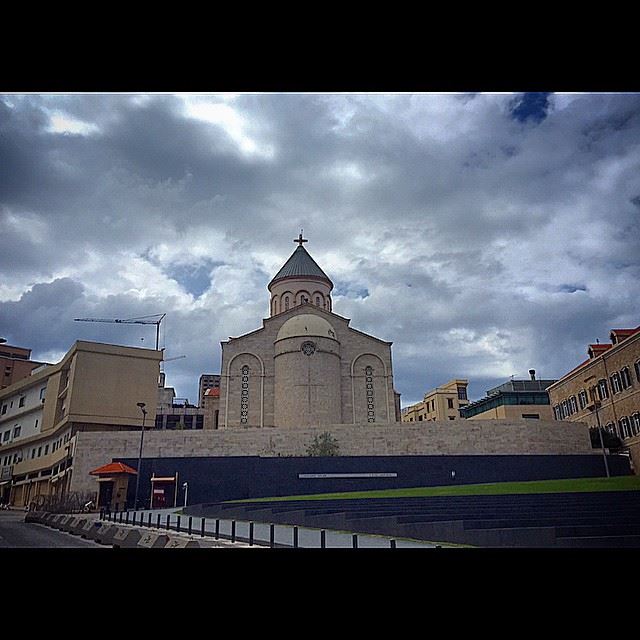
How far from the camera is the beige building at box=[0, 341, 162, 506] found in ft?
119

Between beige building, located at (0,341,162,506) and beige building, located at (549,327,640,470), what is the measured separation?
27451mm

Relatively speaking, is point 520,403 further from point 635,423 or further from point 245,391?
point 245,391

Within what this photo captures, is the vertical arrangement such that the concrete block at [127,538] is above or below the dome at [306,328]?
below

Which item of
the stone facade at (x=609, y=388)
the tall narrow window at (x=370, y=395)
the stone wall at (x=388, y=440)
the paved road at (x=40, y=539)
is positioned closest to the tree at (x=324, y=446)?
A: the stone wall at (x=388, y=440)

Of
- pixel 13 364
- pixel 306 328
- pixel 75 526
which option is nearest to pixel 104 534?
pixel 75 526

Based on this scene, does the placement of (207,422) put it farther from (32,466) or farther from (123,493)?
(123,493)

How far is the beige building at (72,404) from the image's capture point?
1431 inches

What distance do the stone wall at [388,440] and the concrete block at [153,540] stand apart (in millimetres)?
23206

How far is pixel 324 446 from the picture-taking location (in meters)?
34.8

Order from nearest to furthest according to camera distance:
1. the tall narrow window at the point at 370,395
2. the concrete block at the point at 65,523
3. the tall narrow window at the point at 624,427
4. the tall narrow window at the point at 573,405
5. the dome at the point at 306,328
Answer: the concrete block at the point at 65,523
the tall narrow window at the point at 624,427
the tall narrow window at the point at 573,405
the dome at the point at 306,328
the tall narrow window at the point at 370,395

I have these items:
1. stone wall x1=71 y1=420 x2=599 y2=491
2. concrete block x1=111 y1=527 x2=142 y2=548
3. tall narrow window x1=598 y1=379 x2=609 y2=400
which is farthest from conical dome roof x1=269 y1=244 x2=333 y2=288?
concrete block x1=111 y1=527 x2=142 y2=548

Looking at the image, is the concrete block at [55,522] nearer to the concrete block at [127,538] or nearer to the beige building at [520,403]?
the concrete block at [127,538]
